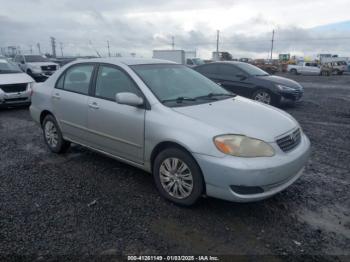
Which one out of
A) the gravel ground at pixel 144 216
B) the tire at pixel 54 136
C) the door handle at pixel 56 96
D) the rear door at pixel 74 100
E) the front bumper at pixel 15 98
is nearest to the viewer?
the gravel ground at pixel 144 216

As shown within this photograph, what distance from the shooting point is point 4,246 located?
289cm

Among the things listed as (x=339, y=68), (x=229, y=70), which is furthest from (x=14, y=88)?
(x=339, y=68)

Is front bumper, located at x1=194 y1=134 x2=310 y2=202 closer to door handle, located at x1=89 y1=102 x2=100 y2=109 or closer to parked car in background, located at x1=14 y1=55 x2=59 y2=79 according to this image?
A: door handle, located at x1=89 y1=102 x2=100 y2=109

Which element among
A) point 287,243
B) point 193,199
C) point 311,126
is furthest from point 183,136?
point 311,126

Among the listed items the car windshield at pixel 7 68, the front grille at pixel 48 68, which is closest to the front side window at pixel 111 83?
the car windshield at pixel 7 68

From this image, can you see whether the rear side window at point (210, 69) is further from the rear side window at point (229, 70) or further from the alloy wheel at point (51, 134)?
the alloy wheel at point (51, 134)

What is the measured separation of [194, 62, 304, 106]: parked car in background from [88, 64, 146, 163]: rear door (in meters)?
6.64

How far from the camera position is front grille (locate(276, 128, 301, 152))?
3346 millimetres

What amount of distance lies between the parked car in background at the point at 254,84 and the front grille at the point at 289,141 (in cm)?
641

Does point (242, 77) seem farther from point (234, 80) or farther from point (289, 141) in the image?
point (289, 141)

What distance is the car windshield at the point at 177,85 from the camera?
12.7 ft

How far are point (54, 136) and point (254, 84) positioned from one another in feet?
22.2

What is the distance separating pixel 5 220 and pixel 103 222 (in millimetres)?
1074

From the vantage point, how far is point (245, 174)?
3.03 m
